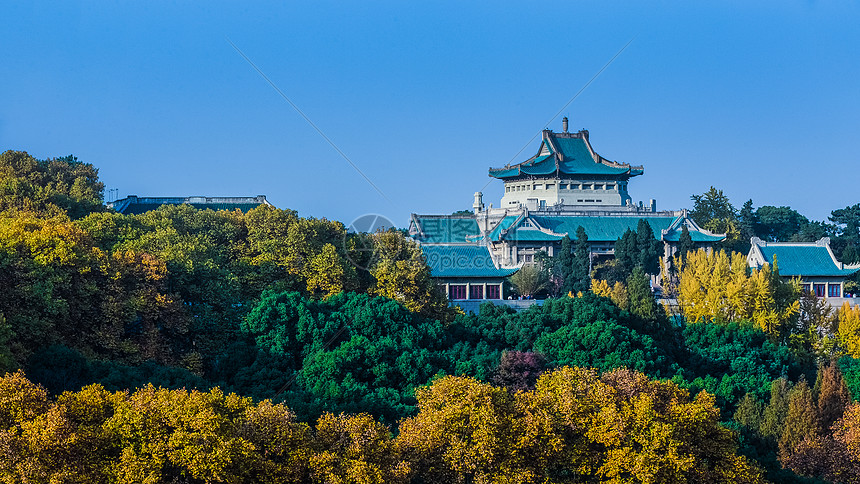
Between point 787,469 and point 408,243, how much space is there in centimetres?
1552

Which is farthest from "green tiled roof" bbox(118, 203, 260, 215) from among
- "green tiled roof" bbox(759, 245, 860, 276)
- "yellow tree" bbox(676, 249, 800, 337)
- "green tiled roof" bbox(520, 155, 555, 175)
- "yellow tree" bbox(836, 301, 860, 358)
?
"yellow tree" bbox(836, 301, 860, 358)

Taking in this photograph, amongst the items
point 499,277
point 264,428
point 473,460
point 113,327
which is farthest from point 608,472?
point 499,277

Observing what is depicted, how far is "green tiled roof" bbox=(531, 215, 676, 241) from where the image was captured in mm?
59750

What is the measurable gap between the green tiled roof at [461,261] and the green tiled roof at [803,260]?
12816 millimetres

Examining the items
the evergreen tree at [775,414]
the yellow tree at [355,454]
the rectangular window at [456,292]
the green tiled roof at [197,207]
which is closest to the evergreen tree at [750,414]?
the evergreen tree at [775,414]

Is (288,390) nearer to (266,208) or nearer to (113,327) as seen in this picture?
(113,327)

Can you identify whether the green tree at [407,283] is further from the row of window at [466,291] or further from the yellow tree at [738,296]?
the row of window at [466,291]

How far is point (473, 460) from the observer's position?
20516 millimetres

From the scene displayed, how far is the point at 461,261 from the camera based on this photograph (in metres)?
49.6

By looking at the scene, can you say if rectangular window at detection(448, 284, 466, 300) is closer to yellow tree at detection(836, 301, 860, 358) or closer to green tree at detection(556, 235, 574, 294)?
green tree at detection(556, 235, 574, 294)

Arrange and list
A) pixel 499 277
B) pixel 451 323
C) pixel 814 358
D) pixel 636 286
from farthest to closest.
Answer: pixel 499 277 < pixel 636 286 < pixel 814 358 < pixel 451 323

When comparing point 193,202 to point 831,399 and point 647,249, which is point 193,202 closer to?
point 647,249

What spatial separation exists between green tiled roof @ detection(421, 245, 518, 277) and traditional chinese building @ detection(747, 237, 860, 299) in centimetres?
1214

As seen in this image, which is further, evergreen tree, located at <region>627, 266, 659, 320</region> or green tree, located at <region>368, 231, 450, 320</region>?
evergreen tree, located at <region>627, 266, 659, 320</region>
